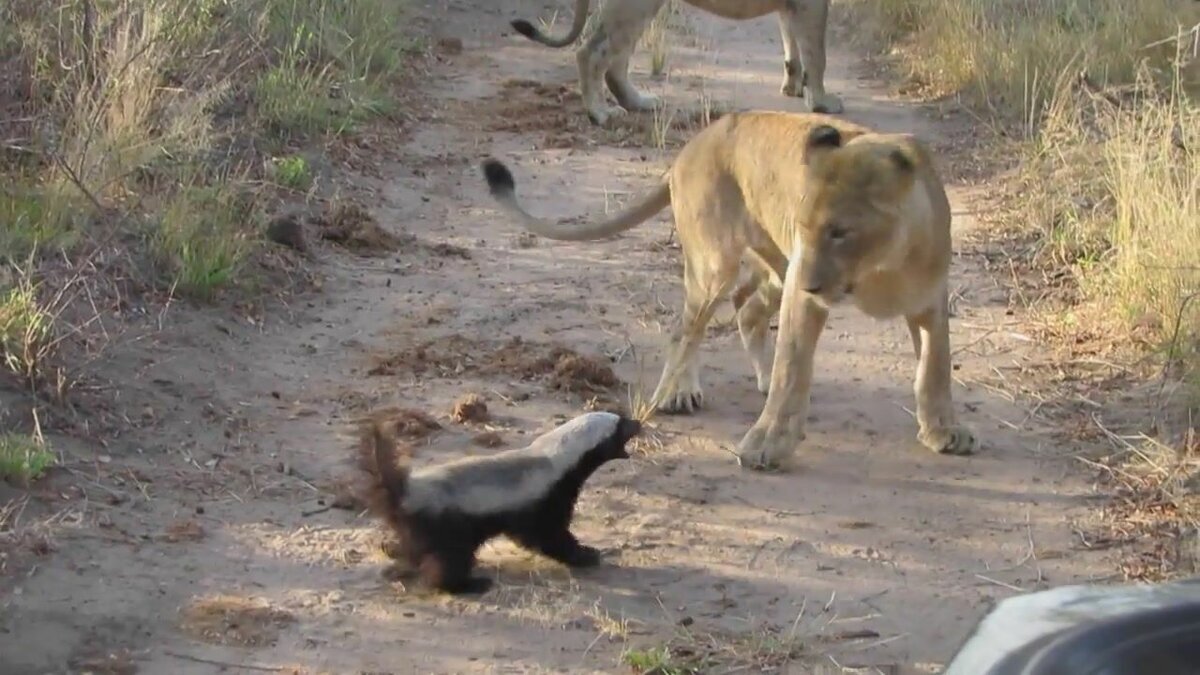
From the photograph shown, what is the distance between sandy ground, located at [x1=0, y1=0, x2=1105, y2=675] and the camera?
4473 millimetres

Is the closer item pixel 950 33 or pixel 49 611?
pixel 49 611

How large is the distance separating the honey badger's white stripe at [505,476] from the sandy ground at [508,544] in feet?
0.88

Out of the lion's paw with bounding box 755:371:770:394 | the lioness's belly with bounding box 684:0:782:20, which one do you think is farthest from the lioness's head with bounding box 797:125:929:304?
the lioness's belly with bounding box 684:0:782:20

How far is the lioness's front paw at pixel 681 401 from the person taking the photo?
6109 millimetres

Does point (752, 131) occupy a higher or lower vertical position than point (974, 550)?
higher

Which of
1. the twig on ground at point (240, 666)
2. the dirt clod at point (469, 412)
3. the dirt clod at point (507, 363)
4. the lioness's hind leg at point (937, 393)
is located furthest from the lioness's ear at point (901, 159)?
the twig on ground at point (240, 666)

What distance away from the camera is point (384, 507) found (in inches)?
183

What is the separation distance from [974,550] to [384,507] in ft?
5.68

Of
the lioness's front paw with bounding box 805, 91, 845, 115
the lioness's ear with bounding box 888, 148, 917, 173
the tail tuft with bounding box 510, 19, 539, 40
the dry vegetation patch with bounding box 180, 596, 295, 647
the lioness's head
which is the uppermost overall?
the lioness's ear with bounding box 888, 148, 917, 173

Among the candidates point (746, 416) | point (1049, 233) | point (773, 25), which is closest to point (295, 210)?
point (746, 416)

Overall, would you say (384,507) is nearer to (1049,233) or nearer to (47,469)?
(47,469)

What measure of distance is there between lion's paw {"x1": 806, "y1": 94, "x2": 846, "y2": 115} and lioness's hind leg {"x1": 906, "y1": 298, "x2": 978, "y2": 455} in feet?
15.8

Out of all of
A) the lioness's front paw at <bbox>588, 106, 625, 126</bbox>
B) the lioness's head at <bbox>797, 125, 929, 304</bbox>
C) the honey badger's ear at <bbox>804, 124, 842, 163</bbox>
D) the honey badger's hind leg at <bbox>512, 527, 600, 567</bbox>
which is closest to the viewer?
the honey badger's hind leg at <bbox>512, 527, 600, 567</bbox>

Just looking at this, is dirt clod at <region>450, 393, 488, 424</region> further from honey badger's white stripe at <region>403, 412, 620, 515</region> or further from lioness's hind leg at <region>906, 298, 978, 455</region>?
lioness's hind leg at <region>906, 298, 978, 455</region>
